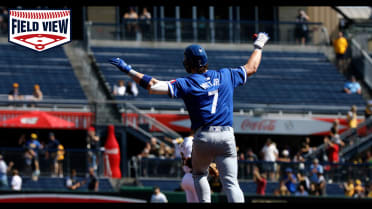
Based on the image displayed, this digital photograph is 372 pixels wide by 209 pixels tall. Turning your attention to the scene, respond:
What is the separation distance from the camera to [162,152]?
21.6m

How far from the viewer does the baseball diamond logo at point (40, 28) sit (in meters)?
9.35

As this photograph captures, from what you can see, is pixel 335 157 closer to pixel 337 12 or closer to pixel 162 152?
pixel 162 152

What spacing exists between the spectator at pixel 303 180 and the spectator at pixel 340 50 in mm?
9828

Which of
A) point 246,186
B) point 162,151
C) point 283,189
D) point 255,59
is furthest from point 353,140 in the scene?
point 255,59

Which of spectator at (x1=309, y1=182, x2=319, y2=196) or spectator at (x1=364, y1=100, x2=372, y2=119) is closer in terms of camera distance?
spectator at (x1=309, y1=182, x2=319, y2=196)

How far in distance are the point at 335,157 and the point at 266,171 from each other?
8.89ft

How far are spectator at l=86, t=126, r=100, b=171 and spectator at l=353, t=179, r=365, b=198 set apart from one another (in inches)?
247

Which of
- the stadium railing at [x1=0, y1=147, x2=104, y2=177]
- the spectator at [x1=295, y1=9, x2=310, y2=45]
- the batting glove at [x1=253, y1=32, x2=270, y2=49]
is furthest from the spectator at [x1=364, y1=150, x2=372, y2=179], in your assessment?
the batting glove at [x1=253, y1=32, x2=270, y2=49]

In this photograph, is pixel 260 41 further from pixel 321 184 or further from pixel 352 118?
Result: pixel 352 118

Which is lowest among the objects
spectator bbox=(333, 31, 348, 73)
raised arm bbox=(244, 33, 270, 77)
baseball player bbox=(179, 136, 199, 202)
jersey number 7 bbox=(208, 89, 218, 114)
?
baseball player bbox=(179, 136, 199, 202)

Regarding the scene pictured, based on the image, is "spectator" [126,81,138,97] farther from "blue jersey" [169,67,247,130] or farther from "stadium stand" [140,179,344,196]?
→ "blue jersey" [169,67,247,130]

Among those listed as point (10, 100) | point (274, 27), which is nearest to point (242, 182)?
point (10, 100)

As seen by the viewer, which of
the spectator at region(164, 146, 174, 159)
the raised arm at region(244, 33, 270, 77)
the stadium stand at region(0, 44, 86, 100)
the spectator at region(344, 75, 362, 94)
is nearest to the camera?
the raised arm at region(244, 33, 270, 77)

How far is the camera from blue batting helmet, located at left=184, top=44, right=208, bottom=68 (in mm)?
8484
